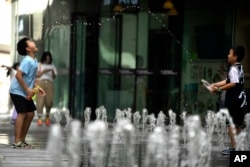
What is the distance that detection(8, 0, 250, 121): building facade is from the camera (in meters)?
15.0

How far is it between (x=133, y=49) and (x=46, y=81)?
8.55 ft

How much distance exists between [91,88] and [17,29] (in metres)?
2.44

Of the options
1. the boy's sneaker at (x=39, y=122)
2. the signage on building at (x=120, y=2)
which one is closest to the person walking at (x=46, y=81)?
the boy's sneaker at (x=39, y=122)

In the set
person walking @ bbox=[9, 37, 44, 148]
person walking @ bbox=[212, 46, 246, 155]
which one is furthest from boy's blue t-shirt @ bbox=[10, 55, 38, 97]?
person walking @ bbox=[212, 46, 246, 155]

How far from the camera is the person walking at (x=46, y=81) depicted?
1366 centimetres

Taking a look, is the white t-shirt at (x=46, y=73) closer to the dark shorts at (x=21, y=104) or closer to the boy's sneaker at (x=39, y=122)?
the boy's sneaker at (x=39, y=122)

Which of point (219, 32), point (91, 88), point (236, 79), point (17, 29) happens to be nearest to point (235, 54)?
point (236, 79)

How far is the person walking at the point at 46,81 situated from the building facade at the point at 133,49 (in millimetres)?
1333

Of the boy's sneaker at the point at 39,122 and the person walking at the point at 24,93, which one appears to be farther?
the boy's sneaker at the point at 39,122

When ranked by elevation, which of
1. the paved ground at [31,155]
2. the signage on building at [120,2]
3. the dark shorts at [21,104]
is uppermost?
the signage on building at [120,2]

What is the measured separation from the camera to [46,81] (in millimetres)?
13844

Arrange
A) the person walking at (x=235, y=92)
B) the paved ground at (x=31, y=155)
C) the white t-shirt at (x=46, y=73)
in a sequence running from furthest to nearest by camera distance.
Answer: the white t-shirt at (x=46, y=73)
the person walking at (x=235, y=92)
the paved ground at (x=31, y=155)

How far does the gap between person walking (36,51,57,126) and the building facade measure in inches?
52.5

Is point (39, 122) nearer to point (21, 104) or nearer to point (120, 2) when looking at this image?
point (120, 2)
